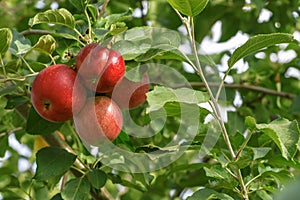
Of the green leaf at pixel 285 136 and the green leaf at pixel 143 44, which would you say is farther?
the green leaf at pixel 143 44

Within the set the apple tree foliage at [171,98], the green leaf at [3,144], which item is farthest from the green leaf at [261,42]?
the green leaf at [3,144]

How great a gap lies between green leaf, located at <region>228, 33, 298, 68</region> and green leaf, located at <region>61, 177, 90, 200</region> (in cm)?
55

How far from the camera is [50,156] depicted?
1501 millimetres

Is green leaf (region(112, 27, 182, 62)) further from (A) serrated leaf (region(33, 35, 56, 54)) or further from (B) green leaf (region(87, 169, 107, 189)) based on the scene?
(B) green leaf (region(87, 169, 107, 189))

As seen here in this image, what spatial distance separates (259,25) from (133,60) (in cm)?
131

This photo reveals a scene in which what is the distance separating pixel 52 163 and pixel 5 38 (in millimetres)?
387

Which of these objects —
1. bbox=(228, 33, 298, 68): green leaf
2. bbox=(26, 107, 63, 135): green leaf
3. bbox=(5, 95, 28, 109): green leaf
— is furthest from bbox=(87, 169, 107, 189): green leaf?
bbox=(228, 33, 298, 68): green leaf

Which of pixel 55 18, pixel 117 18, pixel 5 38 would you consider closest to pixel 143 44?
pixel 117 18

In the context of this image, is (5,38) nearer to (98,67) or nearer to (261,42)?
(98,67)

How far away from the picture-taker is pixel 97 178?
150cm

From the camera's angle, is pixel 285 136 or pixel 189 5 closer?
pixel 285 136

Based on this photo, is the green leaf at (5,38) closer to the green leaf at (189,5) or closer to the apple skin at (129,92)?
the apple skin at (129,92)

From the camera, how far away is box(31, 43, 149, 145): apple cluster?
1199 millimetres

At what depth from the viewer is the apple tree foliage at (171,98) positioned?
1209mm
